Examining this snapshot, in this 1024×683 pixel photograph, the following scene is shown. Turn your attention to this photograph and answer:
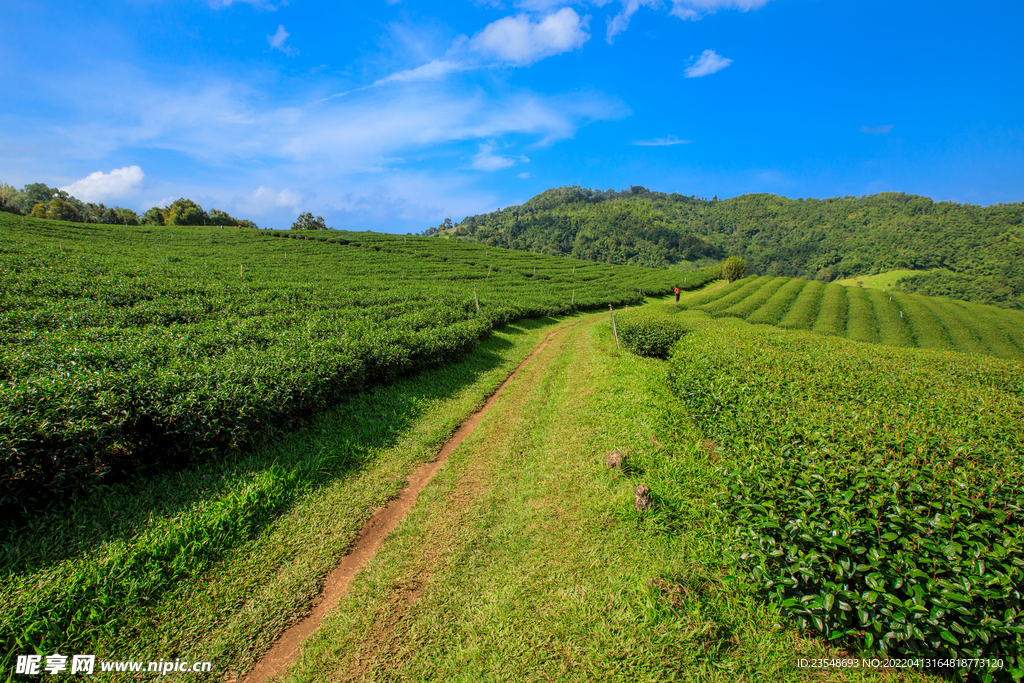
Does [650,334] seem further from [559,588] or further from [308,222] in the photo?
[308,222]

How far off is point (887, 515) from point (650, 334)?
11.2m

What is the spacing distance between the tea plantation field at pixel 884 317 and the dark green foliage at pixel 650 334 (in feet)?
68.2

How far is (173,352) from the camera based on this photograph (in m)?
8.37

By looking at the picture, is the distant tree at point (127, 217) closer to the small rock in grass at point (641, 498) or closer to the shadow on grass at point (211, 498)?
the shadow on grass at point (211, 498)

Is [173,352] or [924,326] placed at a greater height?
[173,352]

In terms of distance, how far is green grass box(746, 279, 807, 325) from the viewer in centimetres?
3227

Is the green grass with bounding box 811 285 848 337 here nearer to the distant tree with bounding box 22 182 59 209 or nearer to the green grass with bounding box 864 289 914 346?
the green grass with bounding box 864 289 914 346

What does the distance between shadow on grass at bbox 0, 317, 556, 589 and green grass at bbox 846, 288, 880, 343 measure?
31495mm

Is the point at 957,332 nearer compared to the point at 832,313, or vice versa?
the point at 957,332

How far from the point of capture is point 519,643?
3787 millimetres

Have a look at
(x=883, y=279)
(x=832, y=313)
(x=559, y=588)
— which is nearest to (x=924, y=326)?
(x=832, y=313)

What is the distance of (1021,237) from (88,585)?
464ft

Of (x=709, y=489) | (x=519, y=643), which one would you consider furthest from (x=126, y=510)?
(x=709, y=489)

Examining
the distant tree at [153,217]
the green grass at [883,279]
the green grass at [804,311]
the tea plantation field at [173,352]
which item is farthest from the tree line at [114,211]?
the green grass at [883,279]
